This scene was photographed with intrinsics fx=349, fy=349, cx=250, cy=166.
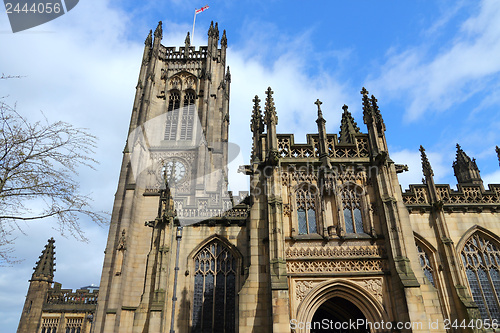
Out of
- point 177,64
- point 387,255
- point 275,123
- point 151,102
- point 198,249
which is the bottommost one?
point 387,255

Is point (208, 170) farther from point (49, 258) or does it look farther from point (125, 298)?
→ point (49, 258)

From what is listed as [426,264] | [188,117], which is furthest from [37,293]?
[426,264]

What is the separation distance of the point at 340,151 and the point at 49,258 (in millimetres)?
32173

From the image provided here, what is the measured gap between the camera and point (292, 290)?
12.5 meters

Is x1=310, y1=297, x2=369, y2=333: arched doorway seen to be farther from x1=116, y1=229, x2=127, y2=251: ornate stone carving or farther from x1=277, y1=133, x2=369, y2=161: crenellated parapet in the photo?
Result: x1=116, y1=229, x2=127, y2=251: ornate stone carving

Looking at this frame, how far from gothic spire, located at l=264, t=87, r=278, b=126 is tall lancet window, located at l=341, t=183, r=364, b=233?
13.9ft

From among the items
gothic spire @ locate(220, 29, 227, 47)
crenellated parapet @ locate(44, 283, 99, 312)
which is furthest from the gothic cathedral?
gothic spire @ locate(220, 29, 227, 47)

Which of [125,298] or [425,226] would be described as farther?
[125,298]

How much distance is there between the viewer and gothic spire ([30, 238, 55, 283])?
32.7 metres

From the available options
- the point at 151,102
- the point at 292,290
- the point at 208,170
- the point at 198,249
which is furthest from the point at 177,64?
the point at 292,290

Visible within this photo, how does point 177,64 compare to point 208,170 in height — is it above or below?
above

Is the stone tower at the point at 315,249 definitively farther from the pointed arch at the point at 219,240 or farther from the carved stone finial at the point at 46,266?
the carved stone finial at the point at 46,266

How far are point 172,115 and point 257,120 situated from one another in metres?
22.6

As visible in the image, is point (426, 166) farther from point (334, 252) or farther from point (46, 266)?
point (46, 266)
